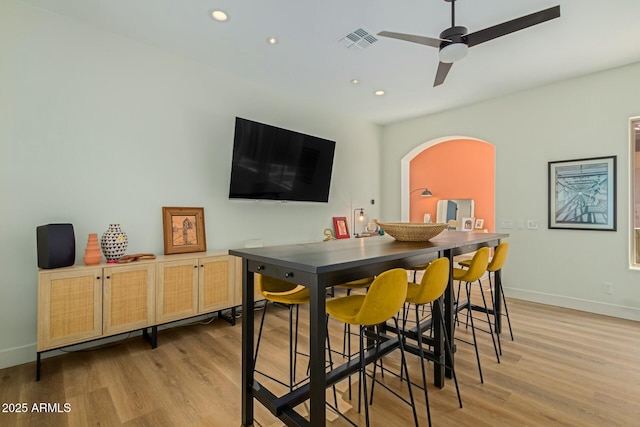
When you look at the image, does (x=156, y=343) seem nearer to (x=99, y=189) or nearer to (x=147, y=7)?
(x=99, y=189)

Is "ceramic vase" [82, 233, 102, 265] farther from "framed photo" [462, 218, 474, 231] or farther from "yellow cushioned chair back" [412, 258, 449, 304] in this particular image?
"framed photo" [462, 218, 474, 231]

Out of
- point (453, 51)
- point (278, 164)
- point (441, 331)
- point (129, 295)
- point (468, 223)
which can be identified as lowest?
point (441, 331)

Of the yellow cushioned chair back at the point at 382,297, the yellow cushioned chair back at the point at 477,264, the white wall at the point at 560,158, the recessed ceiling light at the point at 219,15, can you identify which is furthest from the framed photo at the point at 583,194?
the recessed ceiling light at the point at 219,15

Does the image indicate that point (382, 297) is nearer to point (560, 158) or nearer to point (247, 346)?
point (247, 346)

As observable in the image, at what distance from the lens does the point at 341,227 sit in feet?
16.7

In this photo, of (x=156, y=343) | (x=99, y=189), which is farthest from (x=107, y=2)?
(x=156, y=343)

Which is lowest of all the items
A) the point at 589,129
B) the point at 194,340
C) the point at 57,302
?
the point at 194,340

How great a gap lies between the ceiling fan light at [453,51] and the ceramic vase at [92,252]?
3391mm

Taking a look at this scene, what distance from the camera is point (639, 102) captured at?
11.3 ft

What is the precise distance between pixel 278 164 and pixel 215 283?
173 cm

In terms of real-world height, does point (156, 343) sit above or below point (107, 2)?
below

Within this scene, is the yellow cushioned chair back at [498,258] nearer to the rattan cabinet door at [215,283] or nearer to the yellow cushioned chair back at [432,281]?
the yellow cushioned chair back at [432,281]

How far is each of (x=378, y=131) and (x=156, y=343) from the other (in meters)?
5.06

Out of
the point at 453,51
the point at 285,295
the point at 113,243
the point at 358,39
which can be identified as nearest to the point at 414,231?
the point at 285,295
